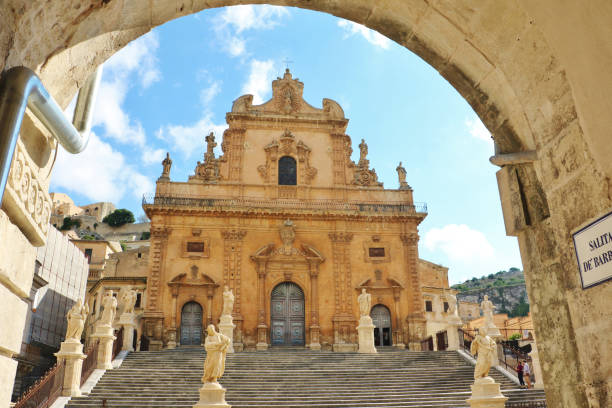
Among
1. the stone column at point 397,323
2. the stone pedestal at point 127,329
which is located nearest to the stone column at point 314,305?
the stone column at point 397,323

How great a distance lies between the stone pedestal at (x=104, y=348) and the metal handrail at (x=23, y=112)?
1538 centimetres

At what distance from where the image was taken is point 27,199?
2549 millimetres

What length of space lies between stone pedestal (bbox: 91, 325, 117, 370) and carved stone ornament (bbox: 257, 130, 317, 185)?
1257 cm

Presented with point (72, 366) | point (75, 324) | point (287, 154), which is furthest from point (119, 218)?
point (72, 366)

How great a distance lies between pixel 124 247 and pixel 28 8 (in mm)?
70272

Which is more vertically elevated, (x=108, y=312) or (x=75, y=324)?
(x=108, y=312)

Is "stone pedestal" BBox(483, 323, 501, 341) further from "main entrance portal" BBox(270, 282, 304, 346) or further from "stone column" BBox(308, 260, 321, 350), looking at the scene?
"main entrance portal" BBox(270, 282, 304, 346)

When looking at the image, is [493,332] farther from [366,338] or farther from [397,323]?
[397,323]

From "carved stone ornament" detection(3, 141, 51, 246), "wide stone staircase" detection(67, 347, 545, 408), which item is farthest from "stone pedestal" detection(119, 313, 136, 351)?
"carved stone ornament" detection(3, 141, 51, 246)

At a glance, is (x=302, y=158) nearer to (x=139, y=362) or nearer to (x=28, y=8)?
(x=139, y=362)

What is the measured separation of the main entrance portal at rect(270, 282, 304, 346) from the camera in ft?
79.9

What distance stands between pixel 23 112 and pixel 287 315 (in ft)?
76.5

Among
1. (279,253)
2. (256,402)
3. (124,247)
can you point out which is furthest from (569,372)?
(124,247)

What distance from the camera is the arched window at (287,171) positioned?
89.8 feet
